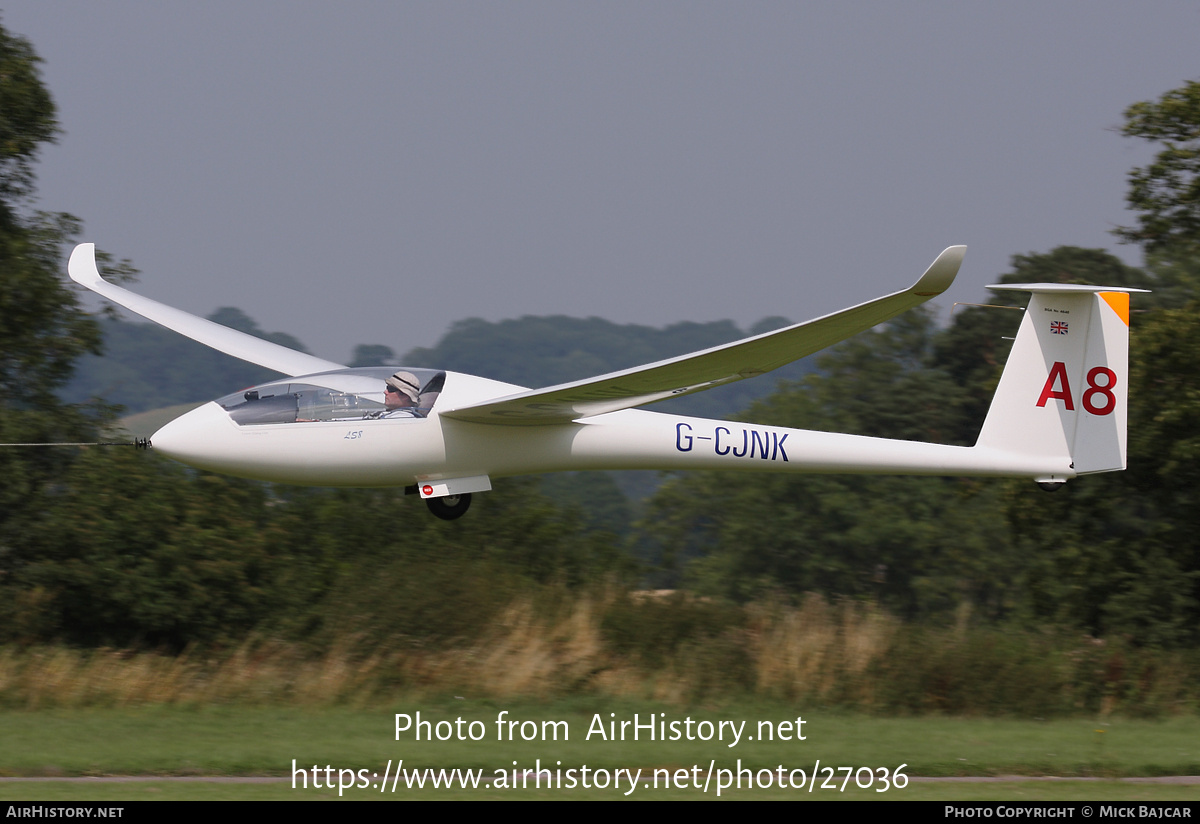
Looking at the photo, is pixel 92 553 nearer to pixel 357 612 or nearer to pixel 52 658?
pixel 52 658

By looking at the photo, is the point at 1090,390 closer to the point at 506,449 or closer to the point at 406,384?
the point at 506,449

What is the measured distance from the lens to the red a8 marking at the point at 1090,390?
536 inches

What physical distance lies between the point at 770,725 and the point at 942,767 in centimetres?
308

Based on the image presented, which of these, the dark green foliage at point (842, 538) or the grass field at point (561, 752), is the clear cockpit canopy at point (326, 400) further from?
the dark green foliage at point (842, 538)

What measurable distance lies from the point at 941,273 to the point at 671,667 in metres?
11.9

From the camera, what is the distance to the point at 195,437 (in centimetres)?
1096

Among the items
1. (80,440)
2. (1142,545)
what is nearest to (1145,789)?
(1142,545)

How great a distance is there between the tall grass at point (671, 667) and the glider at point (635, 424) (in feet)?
18.6

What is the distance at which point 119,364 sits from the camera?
445 feet

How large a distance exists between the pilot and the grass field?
351 centimetres

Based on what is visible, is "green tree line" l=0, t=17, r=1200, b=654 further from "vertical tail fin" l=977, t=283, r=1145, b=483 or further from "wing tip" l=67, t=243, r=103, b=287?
"vertical tail fin" l=977, t=283, r=1145, b=483

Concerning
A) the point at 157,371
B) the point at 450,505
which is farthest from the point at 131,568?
the point at 157,371

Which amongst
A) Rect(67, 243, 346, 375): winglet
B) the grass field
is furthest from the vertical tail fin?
Rect(67, 243, 346, 375): winglet

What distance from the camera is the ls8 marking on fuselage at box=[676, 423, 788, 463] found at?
488 inches
